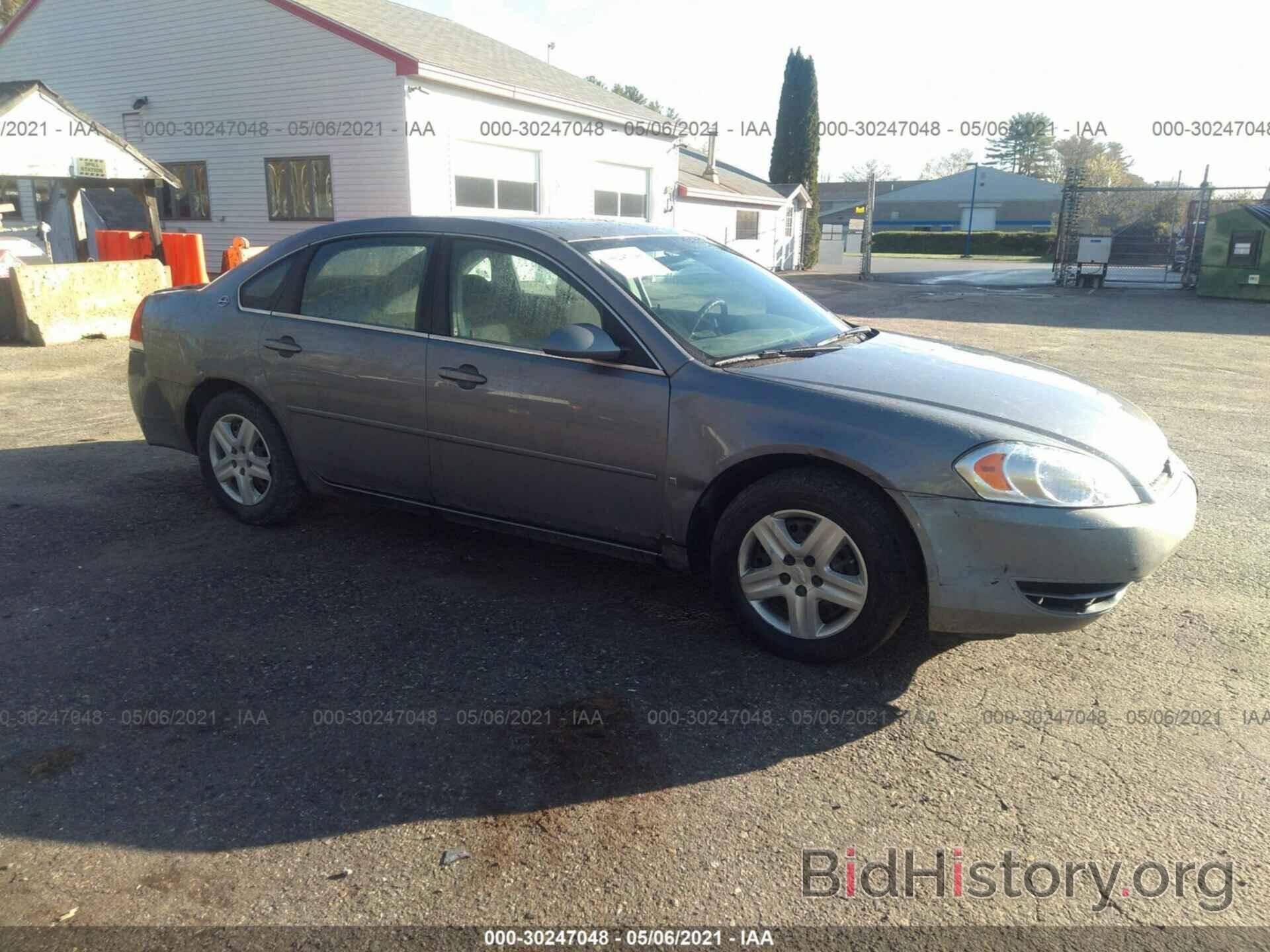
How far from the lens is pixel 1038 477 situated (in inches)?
123

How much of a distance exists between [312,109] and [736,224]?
16.9 meters

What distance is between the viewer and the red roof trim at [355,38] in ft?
55.1

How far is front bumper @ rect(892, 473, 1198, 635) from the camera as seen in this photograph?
10.1ft

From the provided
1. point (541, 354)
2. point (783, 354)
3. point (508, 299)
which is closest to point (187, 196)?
point (508, 299)

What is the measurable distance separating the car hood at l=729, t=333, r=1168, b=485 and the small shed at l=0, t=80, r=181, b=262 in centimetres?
1362

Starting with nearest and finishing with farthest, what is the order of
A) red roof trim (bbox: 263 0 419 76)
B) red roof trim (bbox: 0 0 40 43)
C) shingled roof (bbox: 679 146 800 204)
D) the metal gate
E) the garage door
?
red roof trim (bbox: 263 0 419 76) → red roof trim (bbox: 0 0 40 43) → the metal gate → shingled roof (bbox: 679 146 800 204) → the garage door

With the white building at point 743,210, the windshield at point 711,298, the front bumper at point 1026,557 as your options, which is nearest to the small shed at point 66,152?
the windshield at point 711,298

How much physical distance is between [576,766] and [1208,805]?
1.88 meters

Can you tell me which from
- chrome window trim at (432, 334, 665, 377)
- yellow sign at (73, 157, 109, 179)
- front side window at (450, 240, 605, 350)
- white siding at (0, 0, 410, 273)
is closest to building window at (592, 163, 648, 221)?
white siding at (0, 0, 410, 273)

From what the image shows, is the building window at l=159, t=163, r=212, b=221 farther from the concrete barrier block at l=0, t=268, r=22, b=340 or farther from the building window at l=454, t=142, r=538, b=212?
the concrete barrier block at l=0, t=268, r=22, b=340

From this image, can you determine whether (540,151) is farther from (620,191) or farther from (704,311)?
(704,311)

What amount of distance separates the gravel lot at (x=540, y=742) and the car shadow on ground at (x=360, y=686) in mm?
14

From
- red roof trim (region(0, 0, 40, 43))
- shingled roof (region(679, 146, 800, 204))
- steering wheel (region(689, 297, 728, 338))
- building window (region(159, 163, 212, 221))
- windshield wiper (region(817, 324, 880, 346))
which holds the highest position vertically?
red roof trim (region(0, 0, 40, 43))

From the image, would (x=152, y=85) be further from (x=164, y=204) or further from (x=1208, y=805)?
(x=1208, y=805)
